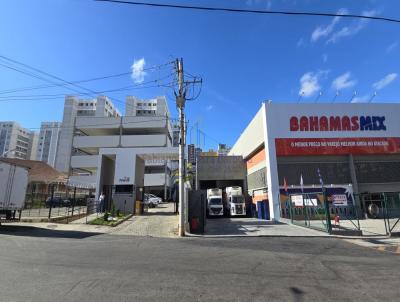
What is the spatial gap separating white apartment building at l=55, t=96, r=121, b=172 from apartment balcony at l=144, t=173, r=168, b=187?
3217 cm

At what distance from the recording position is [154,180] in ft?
238

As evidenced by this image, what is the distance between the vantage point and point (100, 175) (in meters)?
29.9

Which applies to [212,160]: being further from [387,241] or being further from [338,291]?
[338,291]

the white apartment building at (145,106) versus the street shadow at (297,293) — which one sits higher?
the white apartment building at (145,106)

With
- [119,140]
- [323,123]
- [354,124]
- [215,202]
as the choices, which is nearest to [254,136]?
[323,123]

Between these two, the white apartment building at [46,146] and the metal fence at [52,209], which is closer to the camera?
the metal fence at [52,209]

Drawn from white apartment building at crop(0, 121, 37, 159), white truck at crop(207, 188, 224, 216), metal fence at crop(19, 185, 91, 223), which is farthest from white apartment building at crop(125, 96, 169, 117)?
white truck at crop(207, 188, 224, 216)

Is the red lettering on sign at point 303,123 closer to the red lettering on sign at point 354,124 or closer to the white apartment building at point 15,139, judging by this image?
the red lettering on sign at point 354,124

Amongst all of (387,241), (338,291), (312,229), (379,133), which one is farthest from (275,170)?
(338,291)

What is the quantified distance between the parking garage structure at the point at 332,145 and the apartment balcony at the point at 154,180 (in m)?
46.9

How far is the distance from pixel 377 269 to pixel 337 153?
20.9 meters

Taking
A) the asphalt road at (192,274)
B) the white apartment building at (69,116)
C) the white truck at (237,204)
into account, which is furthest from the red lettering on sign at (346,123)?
the white apartment building at (69,116)

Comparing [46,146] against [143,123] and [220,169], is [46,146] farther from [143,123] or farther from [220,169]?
[220,169]

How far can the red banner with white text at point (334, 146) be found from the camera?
88.1 feet
